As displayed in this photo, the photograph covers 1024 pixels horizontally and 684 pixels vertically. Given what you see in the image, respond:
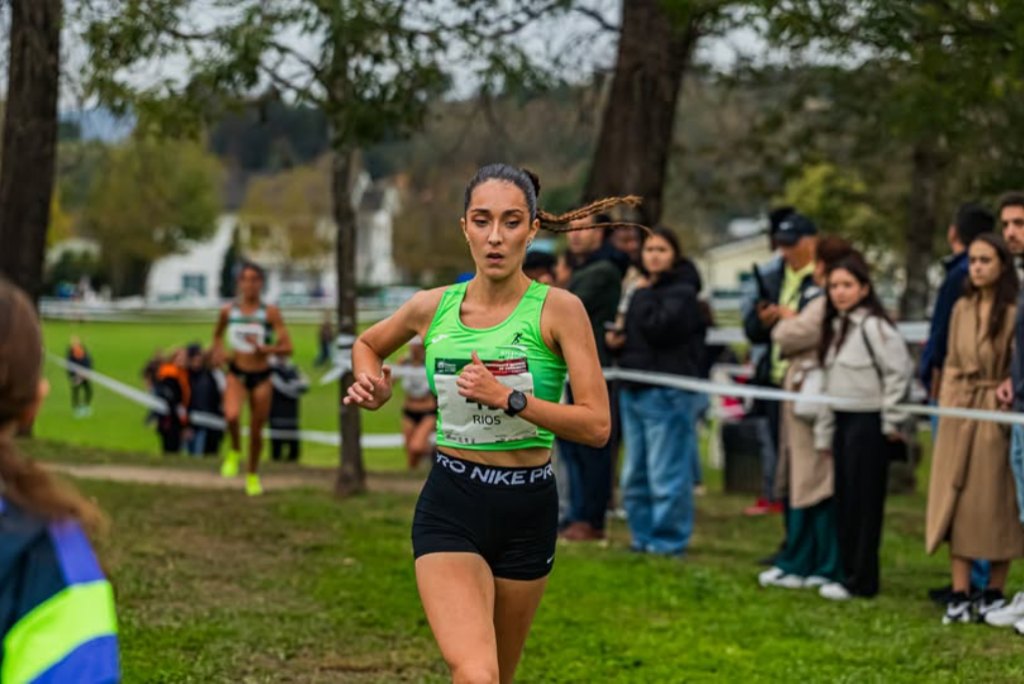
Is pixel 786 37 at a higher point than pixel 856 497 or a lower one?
higher

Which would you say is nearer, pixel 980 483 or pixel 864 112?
pixel 980 483

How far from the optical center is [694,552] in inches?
462

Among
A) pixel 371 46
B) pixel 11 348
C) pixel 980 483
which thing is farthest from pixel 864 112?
pixel 11 348

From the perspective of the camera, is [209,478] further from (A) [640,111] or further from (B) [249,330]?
(A) [640,111]

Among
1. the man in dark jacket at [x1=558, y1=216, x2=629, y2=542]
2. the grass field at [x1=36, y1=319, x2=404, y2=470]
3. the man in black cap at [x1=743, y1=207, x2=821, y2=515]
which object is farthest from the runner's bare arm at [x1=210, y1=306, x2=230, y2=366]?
the grass field at [x1=36, y1=319, x2=404, y2=470]

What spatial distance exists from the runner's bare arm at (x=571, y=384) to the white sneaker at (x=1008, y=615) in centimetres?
410

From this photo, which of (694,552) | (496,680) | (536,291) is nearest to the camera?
(496,680)

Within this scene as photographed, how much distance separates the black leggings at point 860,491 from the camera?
31.1 ft

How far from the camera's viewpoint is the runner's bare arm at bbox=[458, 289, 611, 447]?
501cm

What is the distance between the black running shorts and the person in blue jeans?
5.54m

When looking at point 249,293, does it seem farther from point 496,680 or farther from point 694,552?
point 496,680

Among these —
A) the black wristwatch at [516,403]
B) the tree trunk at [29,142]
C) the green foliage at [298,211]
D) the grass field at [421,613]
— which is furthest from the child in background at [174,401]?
the green foliage at [298,211]

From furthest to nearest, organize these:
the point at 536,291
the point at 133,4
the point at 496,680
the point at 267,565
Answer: the point at 133,4 < the point at 267,565 < the point at 536,291 < the point at 496,680

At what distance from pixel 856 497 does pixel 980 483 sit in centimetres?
89
